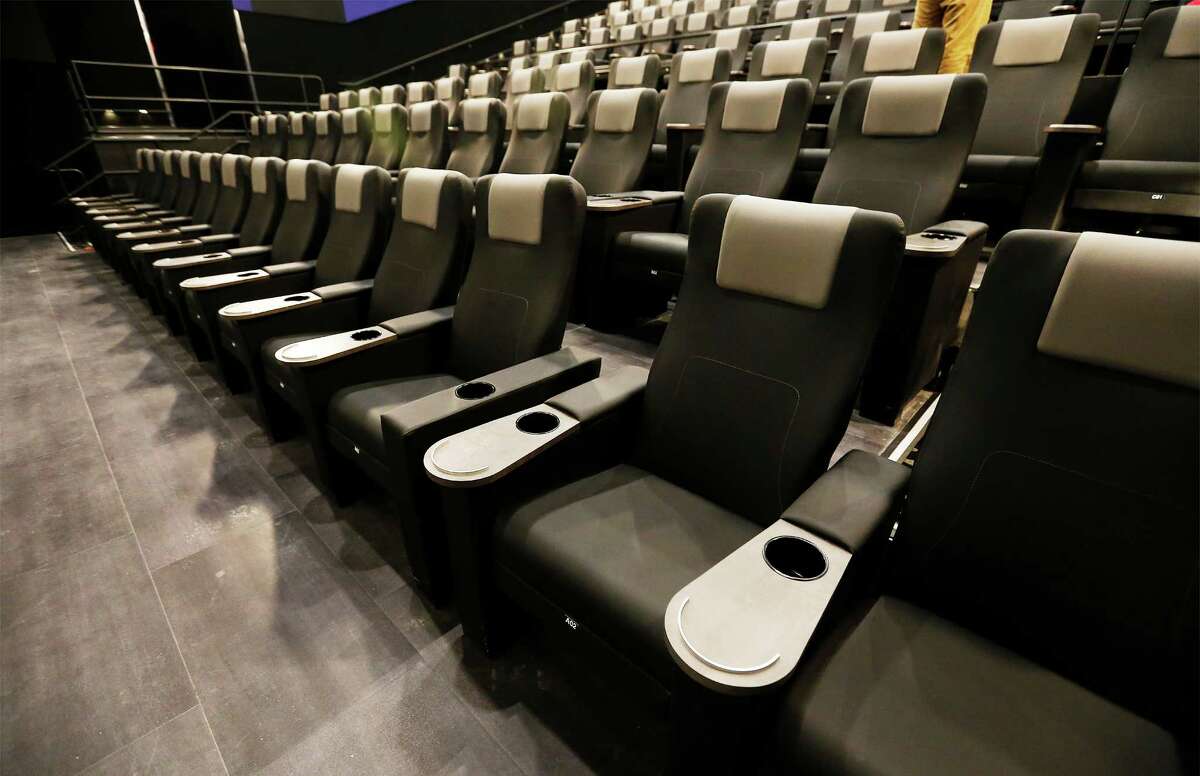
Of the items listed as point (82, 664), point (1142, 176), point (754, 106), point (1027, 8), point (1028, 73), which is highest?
point (1027, 8)

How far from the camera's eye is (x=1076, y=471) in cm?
74

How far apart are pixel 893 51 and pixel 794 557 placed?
2.69 metres

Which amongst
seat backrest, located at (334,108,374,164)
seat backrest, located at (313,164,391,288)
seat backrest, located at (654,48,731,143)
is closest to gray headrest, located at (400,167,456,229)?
seat backrest, located at (313,164,391,288)

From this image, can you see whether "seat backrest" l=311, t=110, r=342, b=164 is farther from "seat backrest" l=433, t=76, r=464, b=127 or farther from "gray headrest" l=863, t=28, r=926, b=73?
"gray headrest" l=863, t=28, r=926, b=73

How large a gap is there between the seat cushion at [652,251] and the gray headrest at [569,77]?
203 centimetres

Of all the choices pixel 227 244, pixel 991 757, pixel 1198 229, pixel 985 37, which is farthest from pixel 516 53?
pixel 991 757

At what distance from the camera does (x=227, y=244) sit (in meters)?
2.95

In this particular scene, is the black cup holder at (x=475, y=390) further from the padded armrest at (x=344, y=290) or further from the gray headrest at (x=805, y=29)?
the gray headrest at (x=805, y=29)

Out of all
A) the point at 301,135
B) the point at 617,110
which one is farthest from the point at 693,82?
the point at 301,135

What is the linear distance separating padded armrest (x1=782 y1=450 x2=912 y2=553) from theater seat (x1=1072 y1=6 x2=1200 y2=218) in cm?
204

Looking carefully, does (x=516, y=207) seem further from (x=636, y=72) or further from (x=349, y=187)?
(x=636, y=72)

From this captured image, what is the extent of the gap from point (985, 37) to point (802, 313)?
8.05 ft

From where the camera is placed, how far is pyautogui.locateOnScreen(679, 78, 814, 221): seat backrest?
84.0 inches

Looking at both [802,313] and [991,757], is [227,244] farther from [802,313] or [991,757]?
[991,757]
